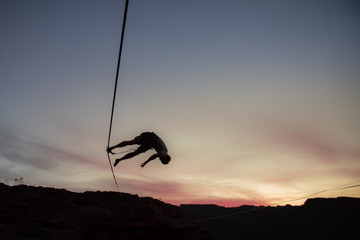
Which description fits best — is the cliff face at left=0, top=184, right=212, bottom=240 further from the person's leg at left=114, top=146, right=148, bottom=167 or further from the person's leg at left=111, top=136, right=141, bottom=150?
the person's leg at left=111, top=136, right=141, bottom=150

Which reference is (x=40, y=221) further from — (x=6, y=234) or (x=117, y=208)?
(x=117, y=208)

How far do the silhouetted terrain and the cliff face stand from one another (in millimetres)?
63521

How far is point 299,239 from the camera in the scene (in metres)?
74.5

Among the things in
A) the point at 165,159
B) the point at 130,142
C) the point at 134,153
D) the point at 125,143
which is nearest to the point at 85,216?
the point at 134,153

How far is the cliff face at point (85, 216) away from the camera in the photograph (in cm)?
955

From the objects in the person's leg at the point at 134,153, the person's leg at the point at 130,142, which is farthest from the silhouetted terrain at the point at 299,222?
the person's leg at the point at 130,142

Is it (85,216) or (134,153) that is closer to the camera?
(134,153)

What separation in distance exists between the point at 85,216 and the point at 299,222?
290 ft

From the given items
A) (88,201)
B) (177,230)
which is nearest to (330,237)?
(177,230)

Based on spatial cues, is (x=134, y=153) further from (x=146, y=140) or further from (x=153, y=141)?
(x=153, y=141)

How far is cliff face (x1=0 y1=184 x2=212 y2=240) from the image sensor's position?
376 inches

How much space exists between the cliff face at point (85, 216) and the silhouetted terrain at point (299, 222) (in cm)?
6352

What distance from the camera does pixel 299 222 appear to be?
3255 inches

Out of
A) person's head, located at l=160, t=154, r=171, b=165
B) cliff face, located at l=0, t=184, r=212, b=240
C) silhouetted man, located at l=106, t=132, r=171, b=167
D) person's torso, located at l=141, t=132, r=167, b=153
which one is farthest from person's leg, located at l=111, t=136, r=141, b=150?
cliff face, located at l=0, t=184, r=212, b=240
